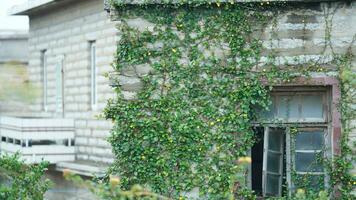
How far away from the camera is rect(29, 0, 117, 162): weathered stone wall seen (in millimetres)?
18219

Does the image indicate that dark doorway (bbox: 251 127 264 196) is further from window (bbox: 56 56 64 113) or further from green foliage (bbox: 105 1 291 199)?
window (bbox: 56 56 64 113)

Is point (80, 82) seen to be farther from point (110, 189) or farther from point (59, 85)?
point (110, 189)

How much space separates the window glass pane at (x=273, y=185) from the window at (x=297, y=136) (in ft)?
0.04

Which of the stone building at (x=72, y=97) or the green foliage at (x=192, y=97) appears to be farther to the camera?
the stone building at (x=72, y=97)

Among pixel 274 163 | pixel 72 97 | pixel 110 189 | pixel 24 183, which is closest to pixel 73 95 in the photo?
pixel 72 97

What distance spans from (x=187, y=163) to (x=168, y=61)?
1221 mm

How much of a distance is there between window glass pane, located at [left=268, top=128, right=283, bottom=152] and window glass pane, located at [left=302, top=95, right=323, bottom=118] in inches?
14.2

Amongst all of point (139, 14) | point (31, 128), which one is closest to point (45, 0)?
point (31, 128)

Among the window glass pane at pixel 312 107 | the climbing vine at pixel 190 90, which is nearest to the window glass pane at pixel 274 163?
the climbing vine at pixel 190 90

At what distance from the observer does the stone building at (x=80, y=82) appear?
425 inches

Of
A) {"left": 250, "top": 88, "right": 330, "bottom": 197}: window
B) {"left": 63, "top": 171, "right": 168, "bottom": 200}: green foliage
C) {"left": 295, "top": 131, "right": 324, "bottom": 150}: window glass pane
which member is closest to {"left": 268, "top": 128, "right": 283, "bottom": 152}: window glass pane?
{"left": 250, "top": 88, "right": 330, "bottom": 197}: window

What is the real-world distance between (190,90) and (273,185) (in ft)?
5.04

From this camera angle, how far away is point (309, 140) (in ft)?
35.7

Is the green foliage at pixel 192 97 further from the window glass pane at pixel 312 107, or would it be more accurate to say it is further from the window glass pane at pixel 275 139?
the window glass pane at pixel 312 107
